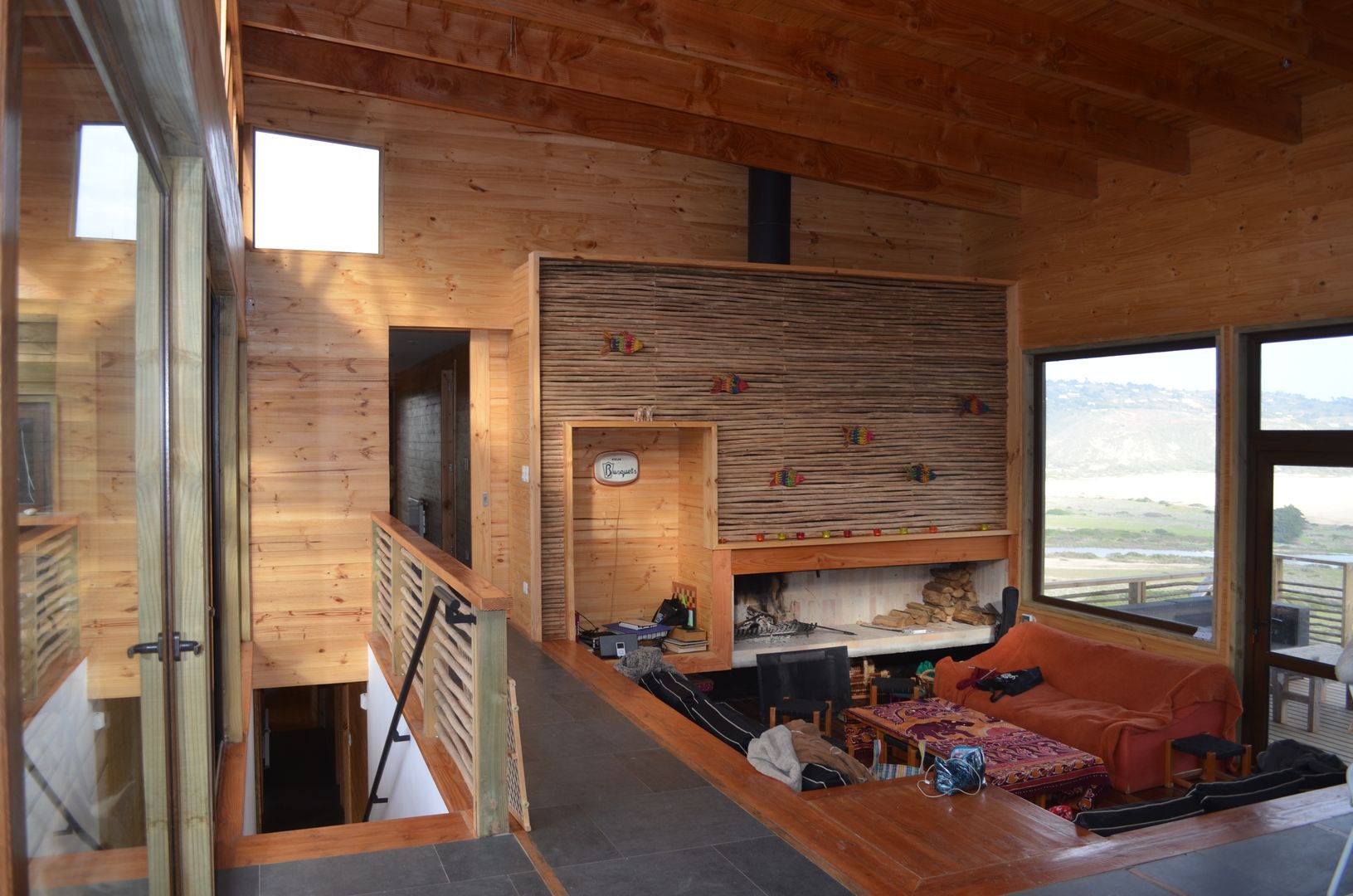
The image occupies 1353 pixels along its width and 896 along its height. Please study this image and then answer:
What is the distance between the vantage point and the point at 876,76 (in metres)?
6.25

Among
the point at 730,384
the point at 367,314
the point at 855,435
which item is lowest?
the point at 855,435

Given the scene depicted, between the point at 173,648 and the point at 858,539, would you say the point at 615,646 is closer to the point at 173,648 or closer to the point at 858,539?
the point at 858,539

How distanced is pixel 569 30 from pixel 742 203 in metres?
2.47

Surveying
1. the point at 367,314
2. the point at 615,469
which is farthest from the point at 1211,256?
the point at 367,314

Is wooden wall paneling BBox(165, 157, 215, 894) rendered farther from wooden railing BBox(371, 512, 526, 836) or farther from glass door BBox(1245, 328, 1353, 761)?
glass door BBox(1245, 328, 1353, 761)

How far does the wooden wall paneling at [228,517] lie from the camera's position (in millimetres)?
5395

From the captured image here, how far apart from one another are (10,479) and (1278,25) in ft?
18.9

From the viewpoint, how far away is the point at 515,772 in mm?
3848

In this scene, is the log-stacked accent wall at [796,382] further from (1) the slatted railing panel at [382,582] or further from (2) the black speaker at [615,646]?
(1) the slatted railing panel at [382,582]

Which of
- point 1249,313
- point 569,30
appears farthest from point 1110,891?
point 569,30

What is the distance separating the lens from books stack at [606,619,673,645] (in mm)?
7492

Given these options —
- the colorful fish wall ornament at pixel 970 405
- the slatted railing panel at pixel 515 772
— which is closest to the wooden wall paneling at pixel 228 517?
the slatted railing panel at pixel 515 772

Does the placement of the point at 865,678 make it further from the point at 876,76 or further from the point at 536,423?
the point at 876,76

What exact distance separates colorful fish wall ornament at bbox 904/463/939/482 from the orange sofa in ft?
4.75
